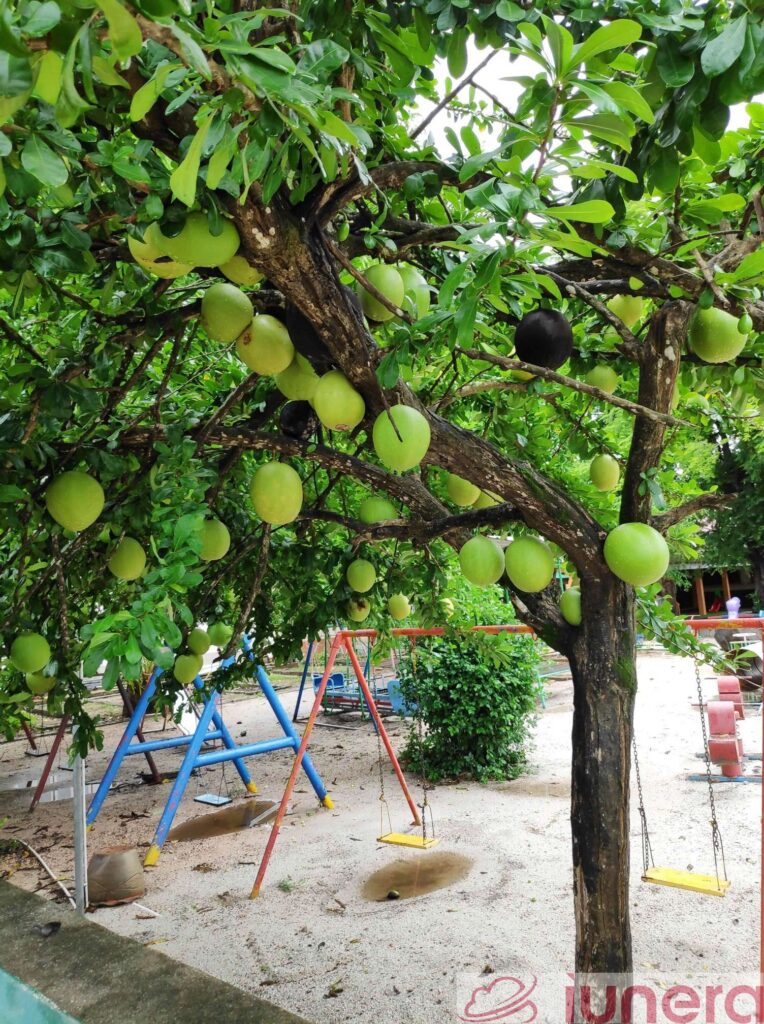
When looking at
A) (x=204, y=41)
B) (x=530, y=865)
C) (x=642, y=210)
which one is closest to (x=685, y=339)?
(x=642, y=210)

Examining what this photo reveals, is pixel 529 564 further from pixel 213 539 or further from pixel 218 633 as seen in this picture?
pixel 218 633

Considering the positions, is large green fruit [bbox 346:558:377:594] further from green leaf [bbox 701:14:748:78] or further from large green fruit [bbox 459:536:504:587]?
green leaf [bbox 701:14:748:78]

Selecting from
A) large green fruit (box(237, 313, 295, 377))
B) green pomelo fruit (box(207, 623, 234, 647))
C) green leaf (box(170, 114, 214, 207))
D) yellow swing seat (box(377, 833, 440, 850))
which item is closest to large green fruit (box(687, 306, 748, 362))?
large green fruit (box(237, 313, 295, 377))

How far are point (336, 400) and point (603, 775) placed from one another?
4.59ft

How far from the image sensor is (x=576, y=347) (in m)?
2.85

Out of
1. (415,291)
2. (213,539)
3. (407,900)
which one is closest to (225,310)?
(415,291)

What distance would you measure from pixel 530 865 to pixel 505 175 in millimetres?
5270

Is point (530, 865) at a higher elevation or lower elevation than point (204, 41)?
lower

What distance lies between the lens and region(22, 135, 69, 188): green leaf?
40.8 inches

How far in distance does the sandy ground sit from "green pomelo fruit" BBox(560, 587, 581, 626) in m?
2.34

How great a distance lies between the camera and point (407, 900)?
16.7 feet

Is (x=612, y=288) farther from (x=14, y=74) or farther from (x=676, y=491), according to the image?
(x=14, y=74)

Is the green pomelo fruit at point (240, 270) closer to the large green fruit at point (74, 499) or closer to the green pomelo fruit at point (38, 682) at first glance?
the large green fruit at point (74, 499)

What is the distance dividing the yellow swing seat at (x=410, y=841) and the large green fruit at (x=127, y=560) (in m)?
4.05
